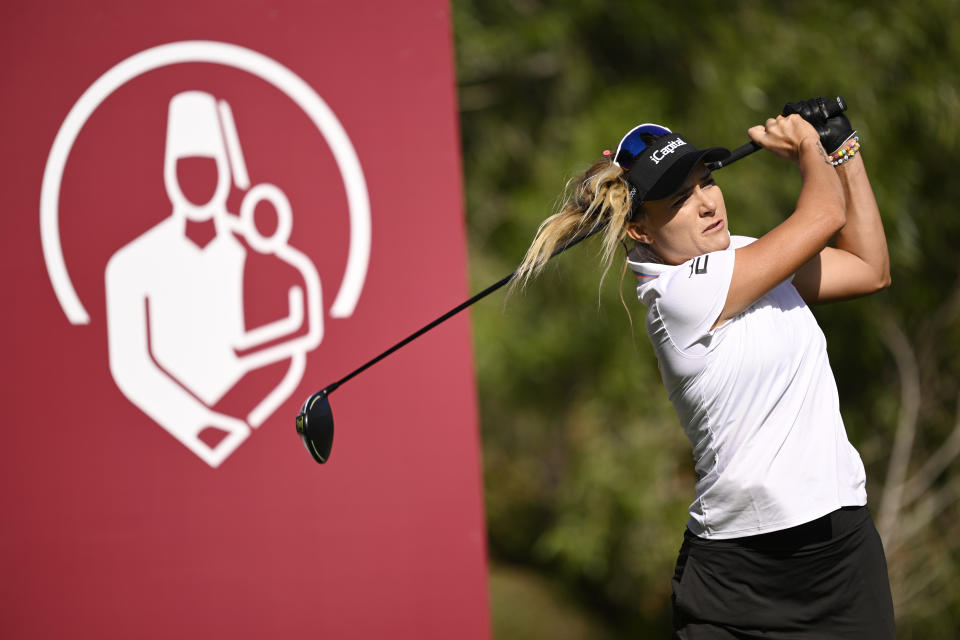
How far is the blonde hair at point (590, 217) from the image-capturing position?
1.93 meters

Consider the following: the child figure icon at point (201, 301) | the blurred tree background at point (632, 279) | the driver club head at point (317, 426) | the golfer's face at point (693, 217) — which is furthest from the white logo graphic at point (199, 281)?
the blurred tree background at point (632, 279)

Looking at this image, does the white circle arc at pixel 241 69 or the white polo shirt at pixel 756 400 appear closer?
the white polo shirt at pixel 756 400

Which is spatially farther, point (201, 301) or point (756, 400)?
point (201, 301)

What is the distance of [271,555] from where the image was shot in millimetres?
2609

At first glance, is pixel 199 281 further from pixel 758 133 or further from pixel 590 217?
pixel 758 133

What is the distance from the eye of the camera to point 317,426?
2.23 meters

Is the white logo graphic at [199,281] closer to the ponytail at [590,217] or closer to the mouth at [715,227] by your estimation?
the ponytail at [590,217]

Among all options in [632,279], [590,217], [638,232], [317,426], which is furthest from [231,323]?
[632,279]

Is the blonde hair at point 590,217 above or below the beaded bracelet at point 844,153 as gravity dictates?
below

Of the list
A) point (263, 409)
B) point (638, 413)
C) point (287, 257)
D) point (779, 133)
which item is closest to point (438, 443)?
point (263, 409)

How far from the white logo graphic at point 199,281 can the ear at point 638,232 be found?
0.94m

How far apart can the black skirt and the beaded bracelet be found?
29.7 inches

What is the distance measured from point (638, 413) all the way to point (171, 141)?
3740mm

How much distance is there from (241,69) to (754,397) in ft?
5.65
